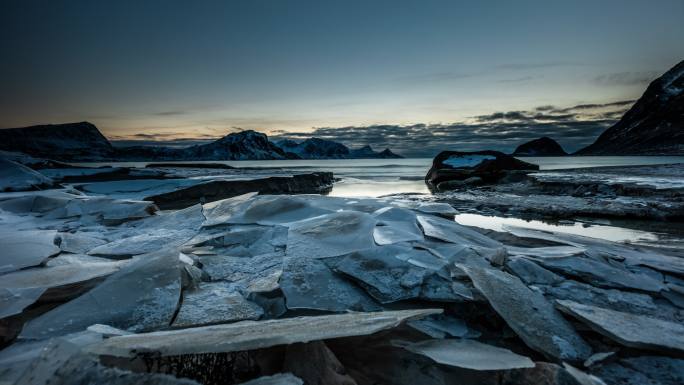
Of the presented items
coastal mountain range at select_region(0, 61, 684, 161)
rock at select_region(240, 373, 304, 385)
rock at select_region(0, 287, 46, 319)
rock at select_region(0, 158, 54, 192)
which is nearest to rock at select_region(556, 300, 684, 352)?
rock at select_region(240, 373, 304, 385)

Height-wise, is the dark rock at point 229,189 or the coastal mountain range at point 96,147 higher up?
the coastal mountain range at point 96,147

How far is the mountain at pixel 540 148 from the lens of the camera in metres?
149

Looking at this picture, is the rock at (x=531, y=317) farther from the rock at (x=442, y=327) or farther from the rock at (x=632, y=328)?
the rock at (x=442, y=327)

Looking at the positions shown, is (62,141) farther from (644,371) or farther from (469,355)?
(644,371)

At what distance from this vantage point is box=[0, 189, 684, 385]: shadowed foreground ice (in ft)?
3.73

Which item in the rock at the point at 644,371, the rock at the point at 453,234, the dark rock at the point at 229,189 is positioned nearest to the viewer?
the rock at the point at 644,371

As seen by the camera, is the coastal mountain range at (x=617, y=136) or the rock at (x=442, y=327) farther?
the coastal mountain range at (x=617, y=136)

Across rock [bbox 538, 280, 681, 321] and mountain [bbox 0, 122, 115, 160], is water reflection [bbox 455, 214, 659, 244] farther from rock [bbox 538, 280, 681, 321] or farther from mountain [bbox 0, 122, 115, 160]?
mountain [bbox 0, 122, 115, 160]

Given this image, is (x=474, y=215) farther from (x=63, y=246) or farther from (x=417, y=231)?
(x=63, y=246)

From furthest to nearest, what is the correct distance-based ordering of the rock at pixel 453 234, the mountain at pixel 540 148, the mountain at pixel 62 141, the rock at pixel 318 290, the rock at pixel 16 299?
the mountain at pixel 540 148 → the mountain at pixel 62 141 → the rock at pixel 453 234 → the rock at pixel 318 290 → the rock at pixel 16 299

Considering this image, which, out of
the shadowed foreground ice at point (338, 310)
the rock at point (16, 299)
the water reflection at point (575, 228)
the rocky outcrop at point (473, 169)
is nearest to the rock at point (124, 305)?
the shadowed foreground ice at point (338, 310)

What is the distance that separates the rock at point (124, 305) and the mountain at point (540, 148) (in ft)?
550

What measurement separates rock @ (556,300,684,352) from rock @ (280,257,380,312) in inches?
42.2

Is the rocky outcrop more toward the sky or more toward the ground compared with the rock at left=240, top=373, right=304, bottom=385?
more toward the ground
